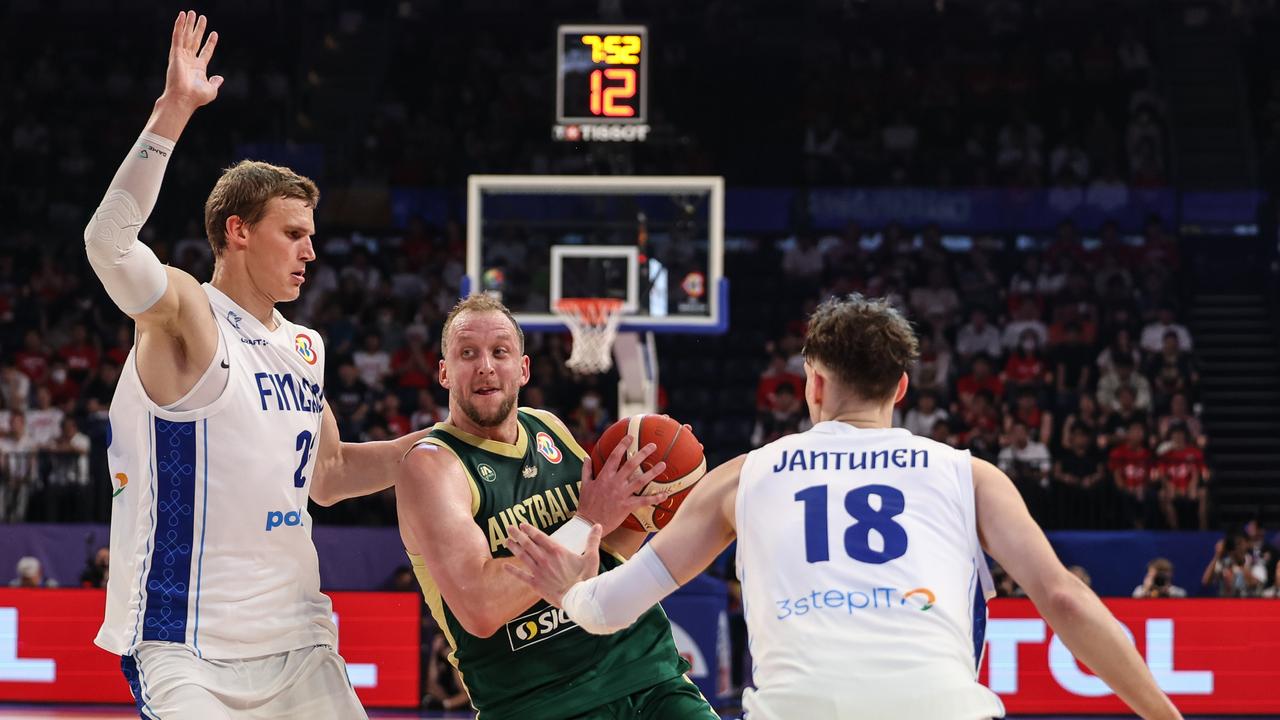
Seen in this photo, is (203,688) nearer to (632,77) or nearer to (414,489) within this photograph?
(414,489)

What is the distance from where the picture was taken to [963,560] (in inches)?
138

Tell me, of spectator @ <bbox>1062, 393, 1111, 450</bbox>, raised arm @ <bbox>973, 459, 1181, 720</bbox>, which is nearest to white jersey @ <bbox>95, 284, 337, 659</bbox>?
raised arm @ <bbox>973, 459, 1181, 720</bbox>

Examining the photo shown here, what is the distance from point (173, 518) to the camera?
4363 mm

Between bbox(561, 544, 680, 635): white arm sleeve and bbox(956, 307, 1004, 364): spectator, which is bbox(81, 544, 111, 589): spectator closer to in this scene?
bbox(561, 544, 680, 635): white arm sleeve

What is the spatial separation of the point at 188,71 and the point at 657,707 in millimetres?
2497

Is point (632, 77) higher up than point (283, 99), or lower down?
lower down

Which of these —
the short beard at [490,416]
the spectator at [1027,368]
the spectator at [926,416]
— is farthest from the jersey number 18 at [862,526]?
the spectator at [1027,368]

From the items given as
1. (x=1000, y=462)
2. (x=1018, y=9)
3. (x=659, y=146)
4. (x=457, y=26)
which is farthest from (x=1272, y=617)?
(x=457, y=26)

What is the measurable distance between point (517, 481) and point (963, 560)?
69.5 inches

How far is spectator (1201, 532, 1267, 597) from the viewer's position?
1251 centimetres

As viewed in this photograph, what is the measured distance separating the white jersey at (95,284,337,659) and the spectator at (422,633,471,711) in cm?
699

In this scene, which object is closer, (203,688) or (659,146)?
(203,688)

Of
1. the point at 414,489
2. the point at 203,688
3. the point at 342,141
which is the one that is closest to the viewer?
the point at 203,688

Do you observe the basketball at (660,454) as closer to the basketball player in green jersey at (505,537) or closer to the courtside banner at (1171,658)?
the basketball player in green jersey at (505,537)
